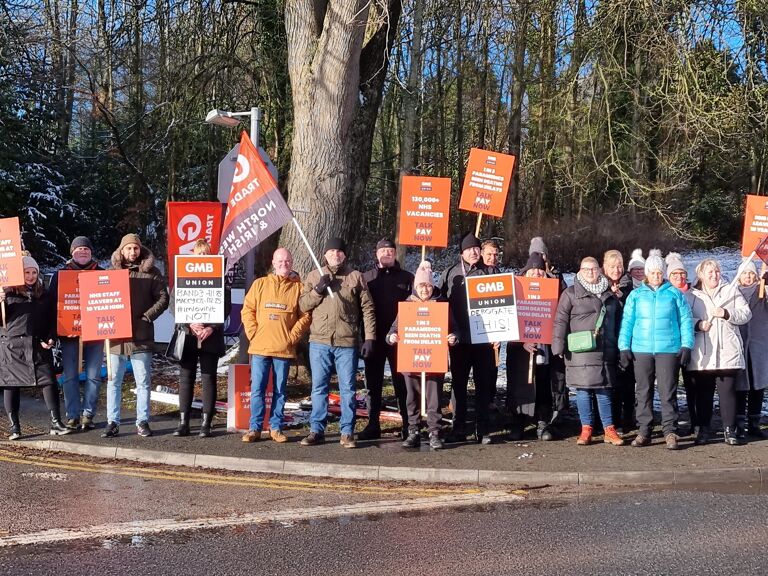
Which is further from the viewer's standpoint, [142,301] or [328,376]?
[142,301]

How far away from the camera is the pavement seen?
24.1 ft

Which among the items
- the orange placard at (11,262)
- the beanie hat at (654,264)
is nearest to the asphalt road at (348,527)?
the orange placard at (11,262)

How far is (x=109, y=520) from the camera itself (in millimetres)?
5922

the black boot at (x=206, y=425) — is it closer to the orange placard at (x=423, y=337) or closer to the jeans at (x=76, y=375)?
the jeans at (x=76, y=375)

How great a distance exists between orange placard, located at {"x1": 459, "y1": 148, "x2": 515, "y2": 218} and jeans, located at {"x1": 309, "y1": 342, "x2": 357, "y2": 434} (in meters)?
2.60

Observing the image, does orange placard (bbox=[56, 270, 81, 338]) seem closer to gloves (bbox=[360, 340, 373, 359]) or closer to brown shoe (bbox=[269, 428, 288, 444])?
brown shoe (bbox=[269, 428, 288, 444])

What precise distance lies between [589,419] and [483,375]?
1.09m

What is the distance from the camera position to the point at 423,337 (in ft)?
26.8

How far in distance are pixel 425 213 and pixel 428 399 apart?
7.56 ft

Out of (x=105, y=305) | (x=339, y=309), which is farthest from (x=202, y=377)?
(x=339, y=309)

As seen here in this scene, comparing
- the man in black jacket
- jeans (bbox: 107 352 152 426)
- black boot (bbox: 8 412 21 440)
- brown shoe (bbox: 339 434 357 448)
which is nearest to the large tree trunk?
the man in black jacket

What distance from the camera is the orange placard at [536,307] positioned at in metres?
8.55

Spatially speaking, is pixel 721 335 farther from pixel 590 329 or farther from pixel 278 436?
pixel 278 436

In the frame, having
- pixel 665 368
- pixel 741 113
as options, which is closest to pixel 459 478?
pixel 665 368
